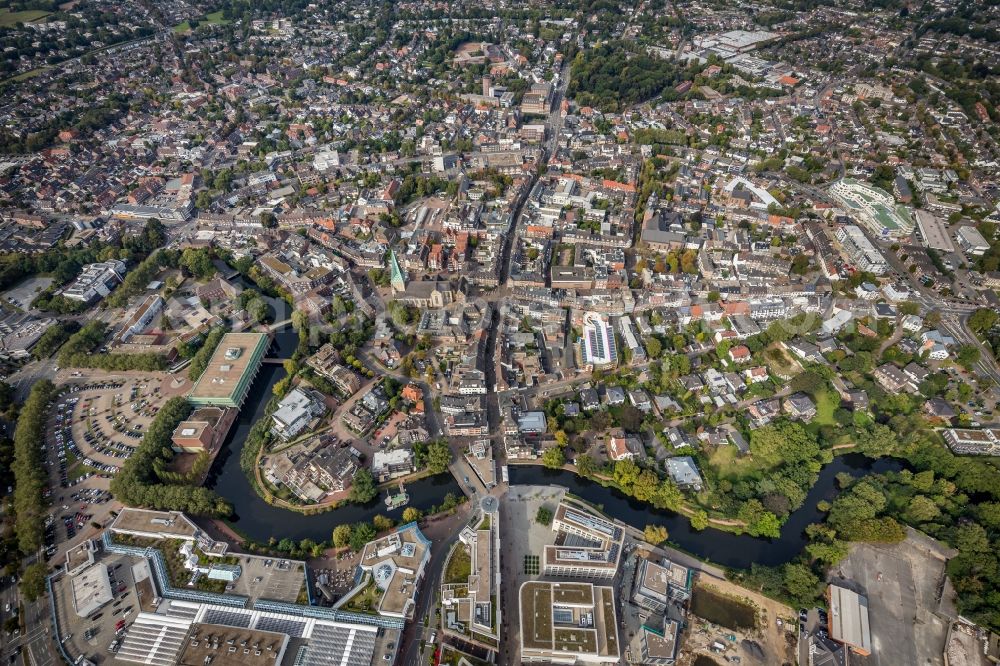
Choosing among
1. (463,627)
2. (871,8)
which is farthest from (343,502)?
(871,8)

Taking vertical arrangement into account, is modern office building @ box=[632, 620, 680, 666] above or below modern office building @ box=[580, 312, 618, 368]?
below

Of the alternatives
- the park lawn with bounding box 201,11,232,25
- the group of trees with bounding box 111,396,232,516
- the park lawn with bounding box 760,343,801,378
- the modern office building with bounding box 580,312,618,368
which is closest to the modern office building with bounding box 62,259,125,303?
the group of trees with bounding box 111,396,232,516

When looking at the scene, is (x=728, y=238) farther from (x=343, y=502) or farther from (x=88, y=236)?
(x=88, y=236)

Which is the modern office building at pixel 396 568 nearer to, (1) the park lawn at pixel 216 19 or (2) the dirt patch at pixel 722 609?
(2) the dirt patch at pixel 722 609

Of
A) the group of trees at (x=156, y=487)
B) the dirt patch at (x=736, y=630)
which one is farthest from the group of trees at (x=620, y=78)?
the group of trees at (x=156, y=487)

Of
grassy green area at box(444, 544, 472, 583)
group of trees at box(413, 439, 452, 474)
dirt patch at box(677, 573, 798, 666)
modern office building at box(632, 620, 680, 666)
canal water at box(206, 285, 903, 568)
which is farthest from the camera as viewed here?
group of trees at box(413, 439, 452, 474)

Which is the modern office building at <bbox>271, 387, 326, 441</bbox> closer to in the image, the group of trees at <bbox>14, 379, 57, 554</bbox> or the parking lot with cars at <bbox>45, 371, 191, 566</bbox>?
the parking lot with cars at <bbox>45, 371, 191, 566</bbox>
